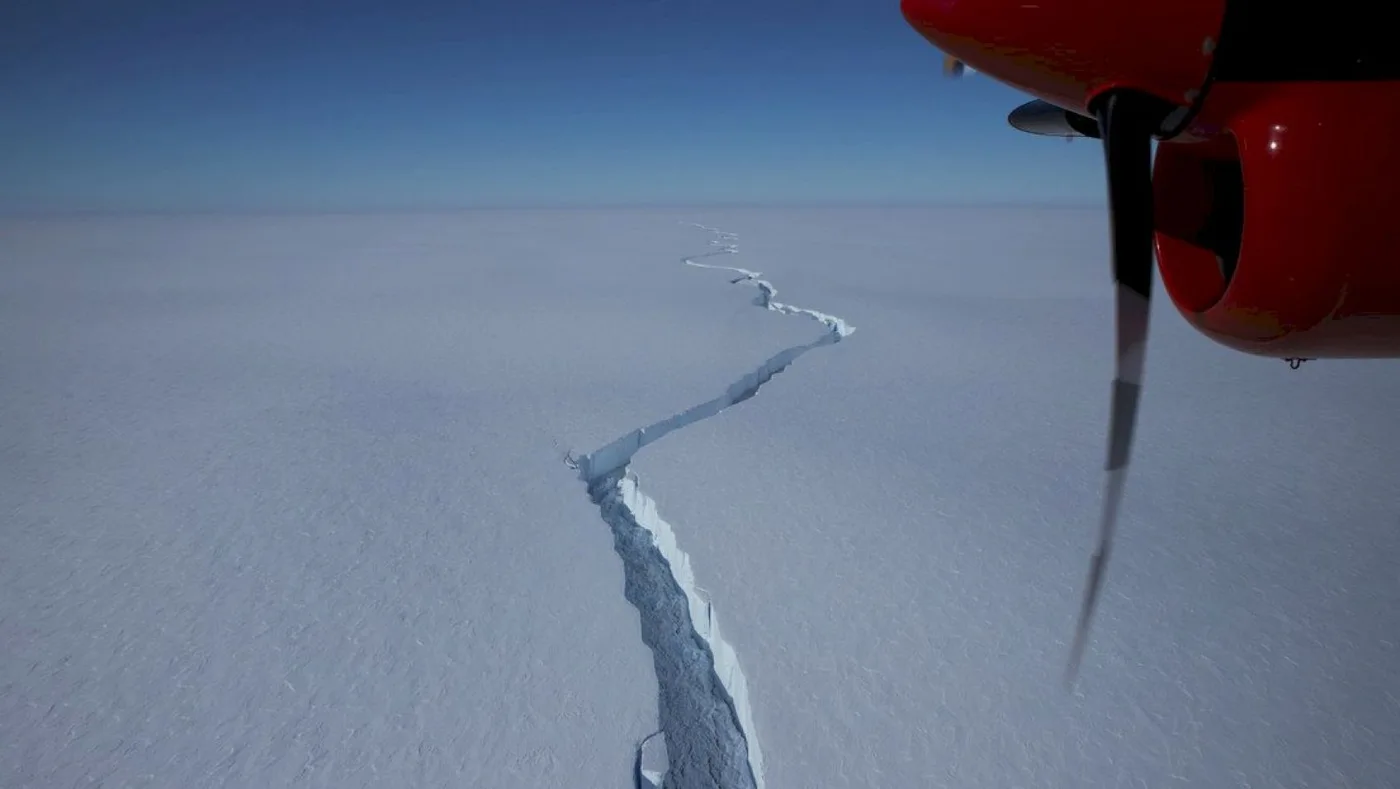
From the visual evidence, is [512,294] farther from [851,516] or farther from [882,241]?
[882,241]

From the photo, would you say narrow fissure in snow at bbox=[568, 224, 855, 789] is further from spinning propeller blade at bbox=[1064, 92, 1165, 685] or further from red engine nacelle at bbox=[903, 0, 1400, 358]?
red engine nacelle at bbox=[903, 0, 1400, 358]

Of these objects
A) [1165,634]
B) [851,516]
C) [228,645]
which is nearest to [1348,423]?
[1165,634]

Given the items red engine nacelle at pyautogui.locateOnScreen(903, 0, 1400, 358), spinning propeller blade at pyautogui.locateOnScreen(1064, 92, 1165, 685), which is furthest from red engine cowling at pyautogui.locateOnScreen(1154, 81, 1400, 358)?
spinning propeller blade at pyautogui.locateOnScreen(1064, 92, 1165, 685)

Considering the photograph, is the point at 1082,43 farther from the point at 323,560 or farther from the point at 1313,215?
the point at 323,560

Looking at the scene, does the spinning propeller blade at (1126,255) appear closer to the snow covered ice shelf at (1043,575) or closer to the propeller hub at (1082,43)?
the propeller hub at (1082,43)

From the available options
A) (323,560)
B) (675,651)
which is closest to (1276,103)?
(675,651)

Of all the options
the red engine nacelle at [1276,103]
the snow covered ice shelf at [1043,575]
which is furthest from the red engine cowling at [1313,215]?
the snow covered ice shelf at [1043,575]
